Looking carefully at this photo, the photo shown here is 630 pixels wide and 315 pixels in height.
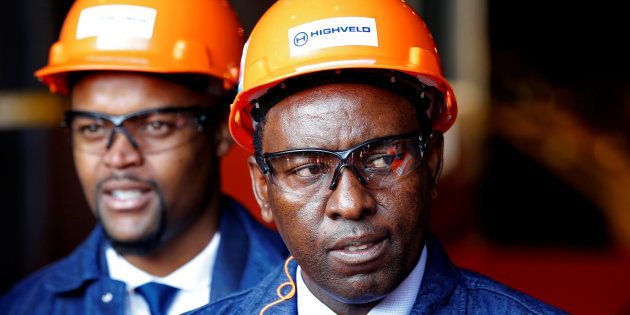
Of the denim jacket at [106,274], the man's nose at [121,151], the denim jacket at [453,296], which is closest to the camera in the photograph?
the denim jacket at [453,296]

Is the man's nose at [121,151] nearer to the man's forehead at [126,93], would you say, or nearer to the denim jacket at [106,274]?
the man's forehead at [126,93]

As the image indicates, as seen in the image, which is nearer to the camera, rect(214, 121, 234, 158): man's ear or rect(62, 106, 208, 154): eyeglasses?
rect(62, 106, 208, 154): eyeglasses

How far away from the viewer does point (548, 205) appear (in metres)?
8.41

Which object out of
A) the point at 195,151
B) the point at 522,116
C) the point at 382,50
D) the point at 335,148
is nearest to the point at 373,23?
the point at 382,50

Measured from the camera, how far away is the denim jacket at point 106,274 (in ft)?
11.9

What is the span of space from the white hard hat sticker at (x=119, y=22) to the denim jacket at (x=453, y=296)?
4.33 ft

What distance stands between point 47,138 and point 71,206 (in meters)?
0.50

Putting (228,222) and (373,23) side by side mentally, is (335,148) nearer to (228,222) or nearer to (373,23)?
(373,23)

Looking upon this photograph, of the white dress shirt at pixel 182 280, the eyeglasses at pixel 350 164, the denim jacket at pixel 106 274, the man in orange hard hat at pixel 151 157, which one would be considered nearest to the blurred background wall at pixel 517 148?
the denim jacket at pixel 106 274

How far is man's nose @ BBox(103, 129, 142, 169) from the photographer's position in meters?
3.52

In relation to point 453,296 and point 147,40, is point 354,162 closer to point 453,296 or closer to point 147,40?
point 453,296

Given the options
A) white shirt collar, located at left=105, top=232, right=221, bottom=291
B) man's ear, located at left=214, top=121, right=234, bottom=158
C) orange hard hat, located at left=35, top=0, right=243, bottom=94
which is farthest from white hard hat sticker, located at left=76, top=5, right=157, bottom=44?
white shirt collar, located at left=105, top=232, right=221, bottom=291

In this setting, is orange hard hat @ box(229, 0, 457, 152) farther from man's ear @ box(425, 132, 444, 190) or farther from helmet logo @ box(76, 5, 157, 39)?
helmet logo @ box(76, 5, 157, 39)

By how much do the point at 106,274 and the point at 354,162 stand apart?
1.66 metres
